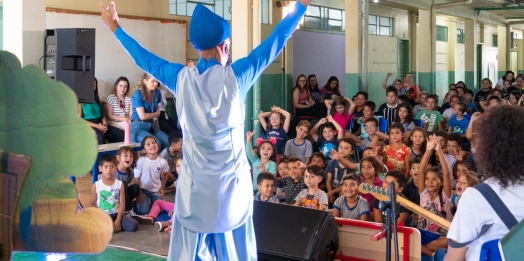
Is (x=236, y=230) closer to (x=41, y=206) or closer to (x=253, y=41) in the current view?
(x=41, y=206)

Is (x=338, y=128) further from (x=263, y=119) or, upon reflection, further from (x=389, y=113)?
(x=389, y=113)

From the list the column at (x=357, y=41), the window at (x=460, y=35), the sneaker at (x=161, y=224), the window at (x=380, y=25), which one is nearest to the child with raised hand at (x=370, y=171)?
the sneaker at (x=161, y=224)

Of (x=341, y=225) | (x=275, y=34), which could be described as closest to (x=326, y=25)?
(x=341, y=225)

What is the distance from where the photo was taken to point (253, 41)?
7047 millimetres

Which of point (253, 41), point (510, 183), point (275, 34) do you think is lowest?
point (510, 183)

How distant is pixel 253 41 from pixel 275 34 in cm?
456

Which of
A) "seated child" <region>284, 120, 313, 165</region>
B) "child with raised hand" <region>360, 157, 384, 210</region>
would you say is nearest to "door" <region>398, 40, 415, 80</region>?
"seated child" <region>284, 120, 313, 165</region>

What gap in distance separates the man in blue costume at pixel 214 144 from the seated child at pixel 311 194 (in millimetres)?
2258

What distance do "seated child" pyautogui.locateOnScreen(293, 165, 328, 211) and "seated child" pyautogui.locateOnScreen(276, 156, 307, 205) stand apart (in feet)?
0.68

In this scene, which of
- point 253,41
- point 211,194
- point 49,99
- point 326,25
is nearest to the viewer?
point 49,99

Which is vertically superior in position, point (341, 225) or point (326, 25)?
point (326, 25)

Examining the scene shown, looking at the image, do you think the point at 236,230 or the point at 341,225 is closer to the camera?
the point at 236,230

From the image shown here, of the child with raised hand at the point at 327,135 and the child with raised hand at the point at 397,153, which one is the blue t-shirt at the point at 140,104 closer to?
the child with raised hand at the point at 327,135

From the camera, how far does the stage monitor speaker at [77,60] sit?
15.2 ft
